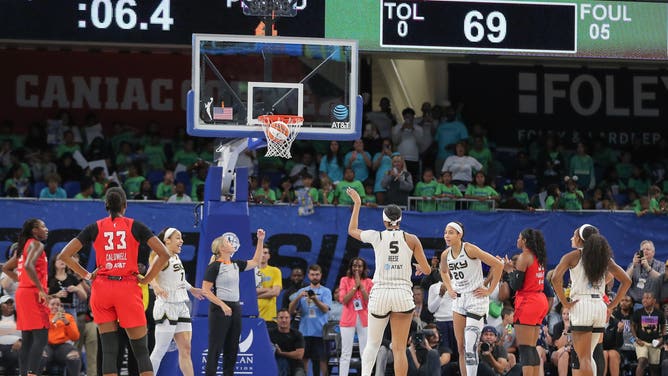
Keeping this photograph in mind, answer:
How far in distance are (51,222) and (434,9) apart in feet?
22.4

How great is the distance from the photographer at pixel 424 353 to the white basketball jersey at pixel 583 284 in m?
3.50

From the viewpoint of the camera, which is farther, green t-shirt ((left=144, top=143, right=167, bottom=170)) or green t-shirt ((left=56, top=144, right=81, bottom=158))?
green t-shirt ((left=144, top=143, right=167, bottom=170))

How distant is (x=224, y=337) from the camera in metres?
15.0

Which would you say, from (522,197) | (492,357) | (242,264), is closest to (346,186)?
(522,197)

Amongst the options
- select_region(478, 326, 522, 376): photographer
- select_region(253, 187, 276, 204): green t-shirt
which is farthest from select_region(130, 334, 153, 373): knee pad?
select_region(253, 187, 276, 204): green t-shirt

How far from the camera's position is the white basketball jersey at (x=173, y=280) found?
595 inches

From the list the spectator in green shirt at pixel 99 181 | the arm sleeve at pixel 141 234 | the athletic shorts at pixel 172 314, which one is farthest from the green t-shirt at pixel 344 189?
the arm sleeve at pixel 141 234

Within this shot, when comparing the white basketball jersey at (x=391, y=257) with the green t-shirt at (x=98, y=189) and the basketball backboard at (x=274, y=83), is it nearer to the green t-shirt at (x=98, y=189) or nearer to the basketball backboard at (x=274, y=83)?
the basketball backboard at (x=274, y=83)

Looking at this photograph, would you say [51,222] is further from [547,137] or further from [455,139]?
[547,137]

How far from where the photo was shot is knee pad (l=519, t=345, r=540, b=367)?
1439 centimetres

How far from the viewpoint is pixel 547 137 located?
2439 centimetres

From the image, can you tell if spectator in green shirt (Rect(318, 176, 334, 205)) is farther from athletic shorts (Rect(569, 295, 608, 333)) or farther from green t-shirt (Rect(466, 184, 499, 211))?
athletic shorts (Rect(569, 295, 608, 333))

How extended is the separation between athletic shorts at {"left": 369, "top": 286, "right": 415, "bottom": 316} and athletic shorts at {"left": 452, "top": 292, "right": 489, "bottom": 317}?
0.88 meters

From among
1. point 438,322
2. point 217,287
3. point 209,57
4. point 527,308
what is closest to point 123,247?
point 217,287
